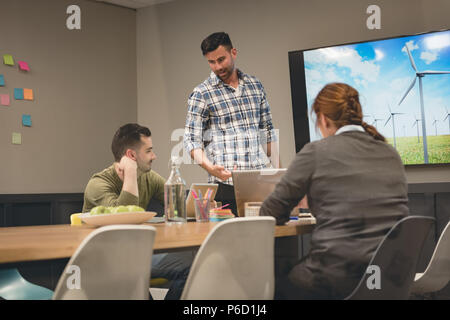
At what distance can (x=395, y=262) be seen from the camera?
1774mm

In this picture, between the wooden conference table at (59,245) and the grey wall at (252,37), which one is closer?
the wooden conference table at (59,245)

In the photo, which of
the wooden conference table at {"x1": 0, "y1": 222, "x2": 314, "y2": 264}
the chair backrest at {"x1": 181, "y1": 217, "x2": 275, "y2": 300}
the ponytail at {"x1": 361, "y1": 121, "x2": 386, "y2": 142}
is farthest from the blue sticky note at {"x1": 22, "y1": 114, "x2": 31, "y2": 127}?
the chair backrest at {"x1": 181, "y1": 217, "x2": 275, "y2": 300}

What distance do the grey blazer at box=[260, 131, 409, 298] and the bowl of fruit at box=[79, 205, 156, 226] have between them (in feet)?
1.60

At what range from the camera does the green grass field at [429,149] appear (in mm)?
3762

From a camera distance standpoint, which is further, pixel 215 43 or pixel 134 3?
pixel 134 3

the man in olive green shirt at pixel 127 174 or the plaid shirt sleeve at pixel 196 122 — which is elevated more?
the plaid shirt sleeve at pixel 196 122

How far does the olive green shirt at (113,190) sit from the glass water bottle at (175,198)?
48 cm

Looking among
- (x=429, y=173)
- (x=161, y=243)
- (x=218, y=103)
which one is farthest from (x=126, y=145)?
(x=429, y=173)

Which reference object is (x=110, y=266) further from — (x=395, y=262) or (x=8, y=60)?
(x=8, y=60)

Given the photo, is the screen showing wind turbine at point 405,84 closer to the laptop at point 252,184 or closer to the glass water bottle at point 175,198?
the laptop at point 252,184

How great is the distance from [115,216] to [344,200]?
769 mm

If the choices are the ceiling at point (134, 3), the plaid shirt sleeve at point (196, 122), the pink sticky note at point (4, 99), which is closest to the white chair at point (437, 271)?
the plaid shirt sleeve at point (196, 122)

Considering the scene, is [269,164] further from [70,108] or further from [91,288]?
A: [70,108]

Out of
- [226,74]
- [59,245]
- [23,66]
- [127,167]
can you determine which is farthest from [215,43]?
[23,66]
